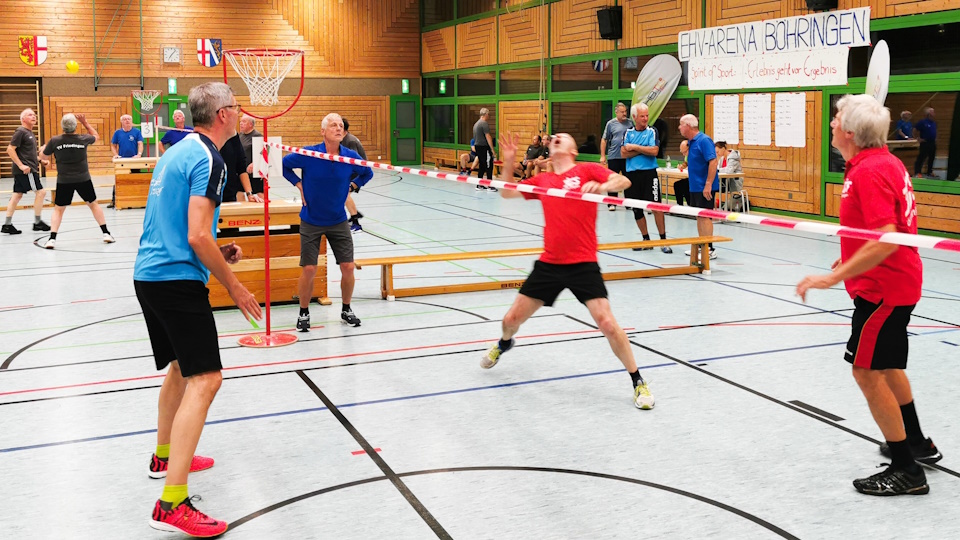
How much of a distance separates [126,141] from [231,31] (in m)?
11.6

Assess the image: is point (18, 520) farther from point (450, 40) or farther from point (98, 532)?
point (450, 40)

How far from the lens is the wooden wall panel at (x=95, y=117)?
1090 inches

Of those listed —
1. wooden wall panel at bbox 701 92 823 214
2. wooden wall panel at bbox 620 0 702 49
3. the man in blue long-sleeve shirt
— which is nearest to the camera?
the man in blue long-sleeve shirt

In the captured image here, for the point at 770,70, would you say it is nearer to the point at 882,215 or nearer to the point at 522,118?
the point at 522,118

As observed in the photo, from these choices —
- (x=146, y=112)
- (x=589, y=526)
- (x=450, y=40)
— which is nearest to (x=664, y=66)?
(x=450, y=40)

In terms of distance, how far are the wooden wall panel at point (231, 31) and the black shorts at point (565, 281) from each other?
25375 mm

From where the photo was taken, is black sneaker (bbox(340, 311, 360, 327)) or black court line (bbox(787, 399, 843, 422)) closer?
black court line (bbox(787, 399, 843, 422))

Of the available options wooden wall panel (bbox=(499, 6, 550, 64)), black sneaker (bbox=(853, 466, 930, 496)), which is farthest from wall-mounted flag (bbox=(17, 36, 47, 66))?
black sneaker (bbox=(853, 466, 930, 496))

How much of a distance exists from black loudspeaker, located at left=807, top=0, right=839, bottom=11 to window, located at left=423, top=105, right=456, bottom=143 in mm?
16184

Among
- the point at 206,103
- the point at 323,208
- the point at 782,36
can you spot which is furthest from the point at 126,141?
the point at 206,103

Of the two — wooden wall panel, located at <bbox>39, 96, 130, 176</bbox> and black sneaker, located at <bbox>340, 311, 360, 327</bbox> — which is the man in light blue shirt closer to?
black sneaker, located at <bbox>340, 311, 360, 327</bbox>

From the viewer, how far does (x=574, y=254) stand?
5961mm

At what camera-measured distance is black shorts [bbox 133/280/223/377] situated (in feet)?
13.4

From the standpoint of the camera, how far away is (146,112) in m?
25.3
